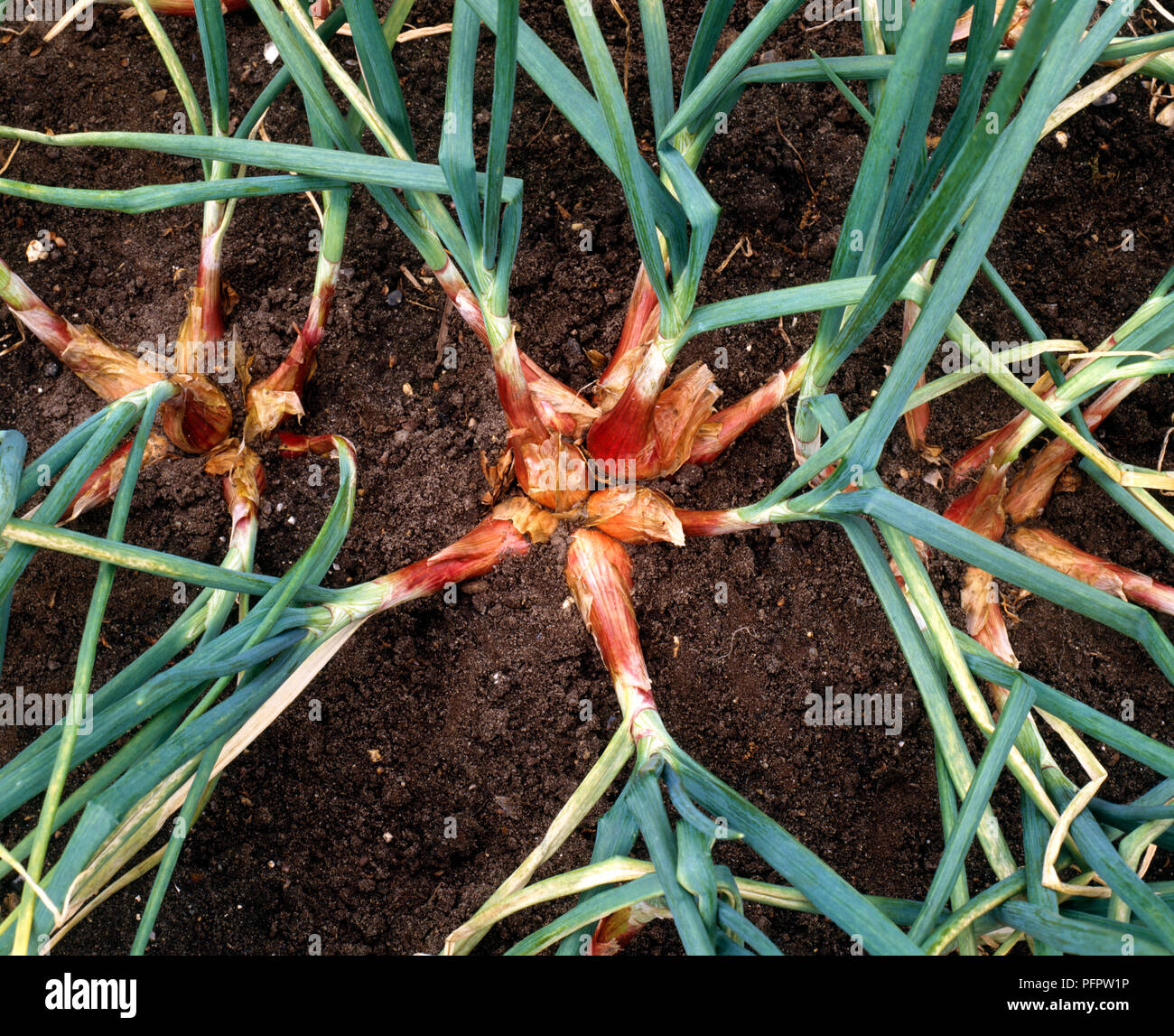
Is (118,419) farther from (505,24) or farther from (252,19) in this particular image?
(252,19)

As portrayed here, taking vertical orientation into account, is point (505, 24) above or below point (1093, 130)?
below

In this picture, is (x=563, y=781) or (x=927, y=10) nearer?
(x=927, y=10)

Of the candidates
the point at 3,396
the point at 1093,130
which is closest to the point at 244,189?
the point at 3,396

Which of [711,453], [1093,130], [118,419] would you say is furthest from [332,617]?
[1093,130]
